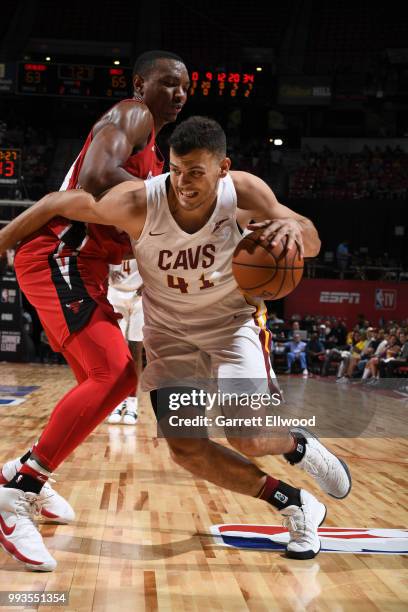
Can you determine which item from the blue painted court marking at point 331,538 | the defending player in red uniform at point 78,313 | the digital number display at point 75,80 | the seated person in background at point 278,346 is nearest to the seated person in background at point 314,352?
the seated person in background at point 278,346

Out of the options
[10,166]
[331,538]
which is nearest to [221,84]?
[10,166]

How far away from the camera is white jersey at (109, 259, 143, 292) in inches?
272

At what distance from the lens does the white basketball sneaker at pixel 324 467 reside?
3.10 m

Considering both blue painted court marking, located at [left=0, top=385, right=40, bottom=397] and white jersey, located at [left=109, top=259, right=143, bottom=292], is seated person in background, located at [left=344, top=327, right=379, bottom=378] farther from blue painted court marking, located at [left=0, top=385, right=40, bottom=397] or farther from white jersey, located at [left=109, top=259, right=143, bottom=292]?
white jersey, located at [left=109, top=259, right=143, bottom=292]

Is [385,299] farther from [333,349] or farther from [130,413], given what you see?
[130,413]

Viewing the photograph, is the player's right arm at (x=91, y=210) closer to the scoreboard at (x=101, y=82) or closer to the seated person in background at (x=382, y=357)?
the seated person in background at (x=382, y=357)

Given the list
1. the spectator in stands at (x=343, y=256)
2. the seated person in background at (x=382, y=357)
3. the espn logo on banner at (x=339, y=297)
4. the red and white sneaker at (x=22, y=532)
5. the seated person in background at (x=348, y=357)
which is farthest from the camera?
the spectator in stands at (x=343, y=256)

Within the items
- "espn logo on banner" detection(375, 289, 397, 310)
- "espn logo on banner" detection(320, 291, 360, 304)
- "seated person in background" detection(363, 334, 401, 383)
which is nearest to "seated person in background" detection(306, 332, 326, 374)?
"seated person in background" detection(363, 334, 401, 383)

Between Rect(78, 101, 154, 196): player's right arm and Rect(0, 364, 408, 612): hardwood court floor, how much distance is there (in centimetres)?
138

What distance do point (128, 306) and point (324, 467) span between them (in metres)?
4.20

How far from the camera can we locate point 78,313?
2.96 meters

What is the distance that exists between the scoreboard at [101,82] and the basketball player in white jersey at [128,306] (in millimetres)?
10168

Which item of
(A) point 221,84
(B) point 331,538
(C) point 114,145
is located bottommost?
(B) point 331,538

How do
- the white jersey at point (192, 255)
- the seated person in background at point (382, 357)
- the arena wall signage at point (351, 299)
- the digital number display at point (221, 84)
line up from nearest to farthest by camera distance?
the white jersey at point (192, 255) → the seated person in background at point (382, 357) → the arena wall signage at point (351, 299) → the digital number display at point (221, 84)
